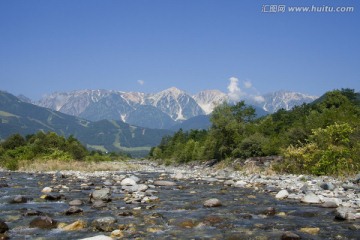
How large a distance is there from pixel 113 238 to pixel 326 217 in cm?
854

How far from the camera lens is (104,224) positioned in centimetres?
1357

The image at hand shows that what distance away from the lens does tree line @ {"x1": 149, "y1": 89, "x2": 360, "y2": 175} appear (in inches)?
1256

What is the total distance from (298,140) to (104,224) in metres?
27.1

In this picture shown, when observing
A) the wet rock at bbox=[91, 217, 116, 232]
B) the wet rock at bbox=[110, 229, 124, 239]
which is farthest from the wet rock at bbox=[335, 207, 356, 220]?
the wet rock at bbox=[91, 217, 116, 232]

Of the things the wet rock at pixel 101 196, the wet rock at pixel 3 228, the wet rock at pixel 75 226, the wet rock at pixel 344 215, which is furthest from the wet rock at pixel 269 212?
the wet rock at pixel 3 228

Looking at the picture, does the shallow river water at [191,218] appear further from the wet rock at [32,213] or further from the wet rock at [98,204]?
the wet rock at [98,204]

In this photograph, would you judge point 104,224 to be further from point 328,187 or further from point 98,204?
point 328,187

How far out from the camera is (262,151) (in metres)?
56.9

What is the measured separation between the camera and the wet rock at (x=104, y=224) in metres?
13.0

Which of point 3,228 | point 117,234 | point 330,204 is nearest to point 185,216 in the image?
point 117,234

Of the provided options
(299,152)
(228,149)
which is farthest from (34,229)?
(228,149)

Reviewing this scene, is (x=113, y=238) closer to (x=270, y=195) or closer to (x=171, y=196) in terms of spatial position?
(x=171, y=196)

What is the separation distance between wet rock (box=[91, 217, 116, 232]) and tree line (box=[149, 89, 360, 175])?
71.3ft

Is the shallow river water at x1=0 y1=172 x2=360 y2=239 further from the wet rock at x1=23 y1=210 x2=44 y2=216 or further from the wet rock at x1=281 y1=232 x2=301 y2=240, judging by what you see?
the wet rock at x1=281 y1=232 x2=301 y2=240
